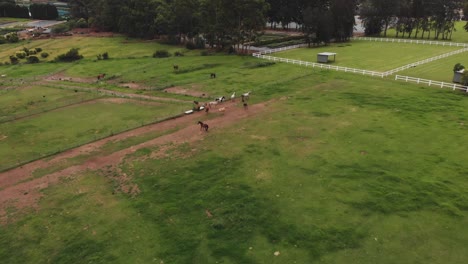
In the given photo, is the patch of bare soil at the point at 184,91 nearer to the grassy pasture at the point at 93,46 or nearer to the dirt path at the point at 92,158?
the dirt path at the point at 92,158

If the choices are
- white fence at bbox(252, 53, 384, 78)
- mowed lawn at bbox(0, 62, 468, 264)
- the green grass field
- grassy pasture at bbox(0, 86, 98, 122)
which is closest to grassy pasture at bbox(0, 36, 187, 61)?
white fence at bbox(252, 53, 384, 78)

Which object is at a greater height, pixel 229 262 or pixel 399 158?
pixel 399 158

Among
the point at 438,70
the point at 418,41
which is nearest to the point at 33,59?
the point at 438,70

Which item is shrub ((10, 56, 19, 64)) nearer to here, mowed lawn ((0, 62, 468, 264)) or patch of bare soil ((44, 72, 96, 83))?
patch of bare soil ((44, 72, 96, 83))

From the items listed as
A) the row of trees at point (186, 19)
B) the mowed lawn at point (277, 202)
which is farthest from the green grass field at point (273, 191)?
the row of trees at point (186, 19)

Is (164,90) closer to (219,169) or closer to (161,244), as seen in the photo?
(219,169)

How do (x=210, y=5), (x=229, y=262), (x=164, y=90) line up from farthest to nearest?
(x=210, y=5)
(x=164, y=90)
(x=229, y=262)

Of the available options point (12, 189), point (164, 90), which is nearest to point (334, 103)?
point (164, 90)
